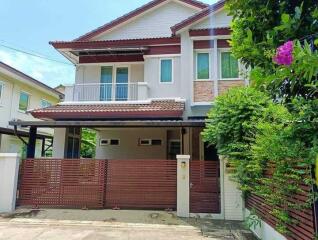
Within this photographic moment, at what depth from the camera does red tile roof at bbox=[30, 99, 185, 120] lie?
498 inches

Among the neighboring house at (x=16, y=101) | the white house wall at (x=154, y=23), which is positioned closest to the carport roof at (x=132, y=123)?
the neighboring house at (x=16, y=101)

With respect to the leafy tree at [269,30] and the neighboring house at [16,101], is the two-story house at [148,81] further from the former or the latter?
the leafy tree at [269,30]

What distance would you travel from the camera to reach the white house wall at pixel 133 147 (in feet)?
52.7

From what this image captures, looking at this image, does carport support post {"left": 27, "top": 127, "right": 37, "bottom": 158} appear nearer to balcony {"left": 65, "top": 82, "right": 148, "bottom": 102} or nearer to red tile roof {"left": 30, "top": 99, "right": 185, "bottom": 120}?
red tile roof {"left": 30, "top": 99, "right": 185, "bottom": 120}

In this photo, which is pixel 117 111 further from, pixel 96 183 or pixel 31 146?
pixel 96 183

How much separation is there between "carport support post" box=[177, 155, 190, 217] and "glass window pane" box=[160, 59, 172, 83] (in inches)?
243

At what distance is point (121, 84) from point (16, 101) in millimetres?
8400

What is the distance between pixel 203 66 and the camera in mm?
13805

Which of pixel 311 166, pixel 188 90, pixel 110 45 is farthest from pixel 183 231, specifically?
pixel 110 45

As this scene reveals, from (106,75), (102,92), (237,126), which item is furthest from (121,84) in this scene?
(237,126)

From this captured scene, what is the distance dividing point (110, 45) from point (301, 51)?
514 inches

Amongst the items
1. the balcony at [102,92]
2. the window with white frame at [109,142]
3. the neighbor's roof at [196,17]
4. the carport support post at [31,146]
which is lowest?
the carport support post at [31,146]

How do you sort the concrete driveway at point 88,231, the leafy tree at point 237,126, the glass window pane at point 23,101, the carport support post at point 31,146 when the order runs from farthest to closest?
the glass window pane at point 23,101 < the carport support post at point 31,146 < the leafy tree at point 237,126 < the concrete driveway at point 88,231

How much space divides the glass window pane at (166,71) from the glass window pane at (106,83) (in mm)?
2615
